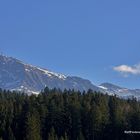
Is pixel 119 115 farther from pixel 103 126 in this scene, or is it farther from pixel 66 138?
pixel 66 138

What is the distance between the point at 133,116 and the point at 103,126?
1048cm

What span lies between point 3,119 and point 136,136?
44318 millimetres

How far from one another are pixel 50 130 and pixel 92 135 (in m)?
13.2

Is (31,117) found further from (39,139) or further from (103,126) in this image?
(103,126)

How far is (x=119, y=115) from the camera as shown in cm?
19812

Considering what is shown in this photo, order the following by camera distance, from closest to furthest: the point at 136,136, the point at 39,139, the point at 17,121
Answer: the point at 39,139 < the point at 136,136 < the point at 17,121

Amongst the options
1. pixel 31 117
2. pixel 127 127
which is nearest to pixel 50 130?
pixel 31 117

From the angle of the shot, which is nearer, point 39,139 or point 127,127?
point 39,139

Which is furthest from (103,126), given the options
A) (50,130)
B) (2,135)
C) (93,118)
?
(2,135)

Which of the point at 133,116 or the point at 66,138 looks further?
the point at 133,116

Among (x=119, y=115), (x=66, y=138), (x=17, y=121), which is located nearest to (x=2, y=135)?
(x=17, y=121)

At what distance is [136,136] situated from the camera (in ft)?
606

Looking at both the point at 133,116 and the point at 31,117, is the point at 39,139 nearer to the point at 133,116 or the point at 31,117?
the point at 31,117

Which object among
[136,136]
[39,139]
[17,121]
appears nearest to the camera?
[39,139]
